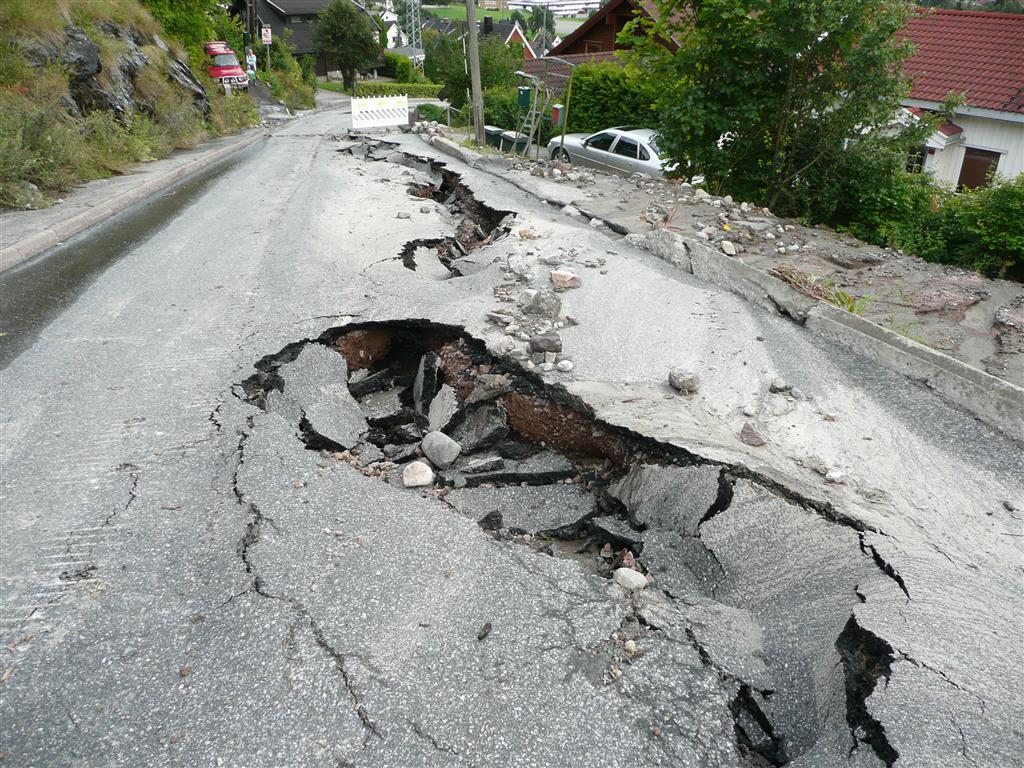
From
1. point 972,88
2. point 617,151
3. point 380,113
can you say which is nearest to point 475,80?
point 617,151

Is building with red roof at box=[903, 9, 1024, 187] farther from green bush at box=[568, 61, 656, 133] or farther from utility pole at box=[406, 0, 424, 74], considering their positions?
utility pole at box=[406, 0, 424, 74]

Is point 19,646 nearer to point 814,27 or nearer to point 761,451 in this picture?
point 761,451

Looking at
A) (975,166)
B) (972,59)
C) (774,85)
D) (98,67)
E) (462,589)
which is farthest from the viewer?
(98,67)

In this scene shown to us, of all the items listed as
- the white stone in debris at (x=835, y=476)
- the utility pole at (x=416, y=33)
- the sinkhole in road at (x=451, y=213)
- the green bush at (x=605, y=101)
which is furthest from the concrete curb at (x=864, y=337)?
the utility pole at (x=416, y=33)

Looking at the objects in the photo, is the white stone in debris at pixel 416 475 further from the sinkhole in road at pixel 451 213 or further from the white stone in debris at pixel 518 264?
the sinkhole in road at pixel 451 213

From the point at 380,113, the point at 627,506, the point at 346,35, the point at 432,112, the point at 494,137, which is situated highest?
the point at 346,35

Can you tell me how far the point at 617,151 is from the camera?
1471cm

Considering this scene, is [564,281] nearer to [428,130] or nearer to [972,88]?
[972,88]

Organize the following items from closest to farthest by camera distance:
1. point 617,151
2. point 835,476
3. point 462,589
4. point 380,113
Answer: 1. point 462,589
2. point 835,476
3. point 617,151
4. point 380,113

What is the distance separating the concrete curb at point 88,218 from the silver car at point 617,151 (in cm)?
799

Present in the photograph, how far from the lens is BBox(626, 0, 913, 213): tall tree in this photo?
8.69 meters

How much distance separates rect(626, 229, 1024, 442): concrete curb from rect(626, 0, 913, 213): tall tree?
350cm

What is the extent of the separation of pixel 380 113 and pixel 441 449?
19.9m

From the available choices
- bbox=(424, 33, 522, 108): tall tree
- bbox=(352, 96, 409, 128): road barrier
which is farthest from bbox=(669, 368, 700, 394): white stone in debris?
bbox=(424, 33, 522, 108): tall tree
